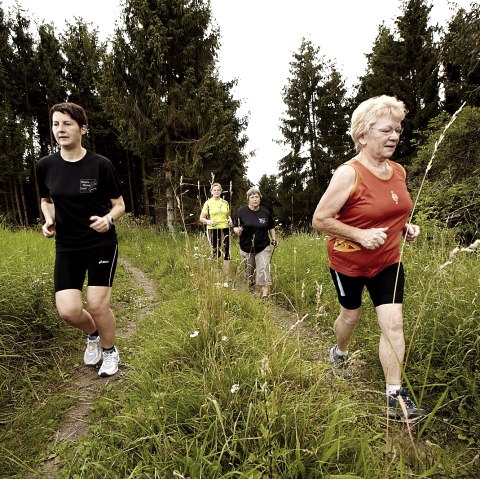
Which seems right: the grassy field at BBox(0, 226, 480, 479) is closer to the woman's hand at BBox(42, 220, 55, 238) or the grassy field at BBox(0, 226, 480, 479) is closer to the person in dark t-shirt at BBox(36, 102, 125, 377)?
the person in dark t-shirt at BBox(36, 102, 125, 377)

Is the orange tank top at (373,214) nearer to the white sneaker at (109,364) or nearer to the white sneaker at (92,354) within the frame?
the white sneaker at (109,364)

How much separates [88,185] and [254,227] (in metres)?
3.51

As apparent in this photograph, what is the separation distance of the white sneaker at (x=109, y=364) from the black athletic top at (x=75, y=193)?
3.37ft

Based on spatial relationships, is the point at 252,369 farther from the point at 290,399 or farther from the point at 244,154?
the point at 244,154

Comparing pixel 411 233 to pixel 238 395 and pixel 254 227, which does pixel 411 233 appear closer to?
pixel 238 395

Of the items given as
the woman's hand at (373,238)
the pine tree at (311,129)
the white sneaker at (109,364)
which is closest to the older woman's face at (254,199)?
the white sneaker at (109,364)

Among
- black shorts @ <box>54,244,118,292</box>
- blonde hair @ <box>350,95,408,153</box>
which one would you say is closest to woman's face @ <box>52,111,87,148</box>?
black shorts @ <box>54,244,118,292</box>

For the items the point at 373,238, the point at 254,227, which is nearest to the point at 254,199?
the point at 254,227

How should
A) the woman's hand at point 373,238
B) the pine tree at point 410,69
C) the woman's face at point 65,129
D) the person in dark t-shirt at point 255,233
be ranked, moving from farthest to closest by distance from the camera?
1. the pine tree at point 410,69
2. the person in dark t-shirt at point 255,233
3. the woman's face at point 65,129
4. the woman's hand at point 373,238

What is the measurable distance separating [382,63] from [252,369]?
2400cm

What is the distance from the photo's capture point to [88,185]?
264 centimetres

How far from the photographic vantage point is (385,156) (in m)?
→ 2.12

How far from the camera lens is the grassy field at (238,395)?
1469mm

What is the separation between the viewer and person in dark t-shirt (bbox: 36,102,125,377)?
2576 millimetres
